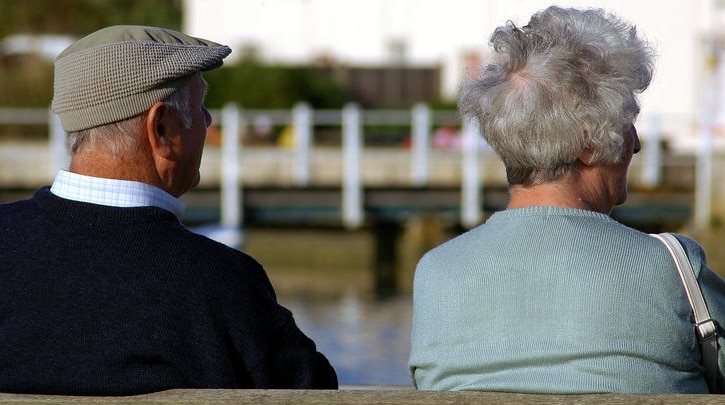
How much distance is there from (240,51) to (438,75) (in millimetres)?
3954

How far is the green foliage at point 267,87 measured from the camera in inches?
830

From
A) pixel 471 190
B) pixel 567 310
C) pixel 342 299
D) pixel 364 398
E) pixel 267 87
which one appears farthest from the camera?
pixel 267 87

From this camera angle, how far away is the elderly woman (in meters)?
2.32

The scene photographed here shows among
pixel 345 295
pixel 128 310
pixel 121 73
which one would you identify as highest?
pixel 121 73

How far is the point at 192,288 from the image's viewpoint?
239cm

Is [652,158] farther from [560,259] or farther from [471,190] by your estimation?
[560,259]

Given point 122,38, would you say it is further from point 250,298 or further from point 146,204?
point 250,298

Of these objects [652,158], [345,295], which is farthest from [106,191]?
[652,158]

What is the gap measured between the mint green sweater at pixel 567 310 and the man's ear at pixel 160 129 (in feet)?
2.02

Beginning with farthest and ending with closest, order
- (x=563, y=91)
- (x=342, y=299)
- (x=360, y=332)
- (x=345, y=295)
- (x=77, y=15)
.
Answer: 1. (x=77, y=15)
2. (x=345, y=295)
3. (x=342, y=299)
4. (x=360, y=332)
5. (x=563, y=91)

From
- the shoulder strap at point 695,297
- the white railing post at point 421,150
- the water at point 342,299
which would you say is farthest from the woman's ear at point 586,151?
the white railing post at point 421,150

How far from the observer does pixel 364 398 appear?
85.9 inches

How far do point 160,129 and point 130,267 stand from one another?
1.01 feet

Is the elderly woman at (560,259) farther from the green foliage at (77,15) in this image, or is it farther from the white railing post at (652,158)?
the green foliage at (77,15)
